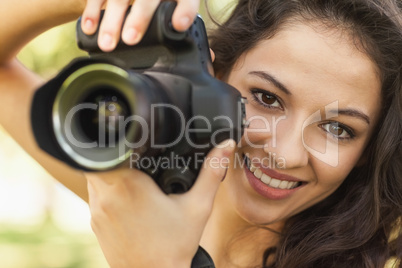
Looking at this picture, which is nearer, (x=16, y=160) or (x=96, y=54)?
(x=96, y=54)

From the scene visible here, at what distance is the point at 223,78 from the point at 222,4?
379mm

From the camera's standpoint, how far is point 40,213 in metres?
3.90

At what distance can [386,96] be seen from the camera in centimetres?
122

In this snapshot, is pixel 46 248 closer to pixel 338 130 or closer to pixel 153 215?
pixel 338 130

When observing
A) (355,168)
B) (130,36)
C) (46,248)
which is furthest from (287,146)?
(46,248)

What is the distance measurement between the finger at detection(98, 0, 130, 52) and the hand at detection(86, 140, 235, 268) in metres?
0.19

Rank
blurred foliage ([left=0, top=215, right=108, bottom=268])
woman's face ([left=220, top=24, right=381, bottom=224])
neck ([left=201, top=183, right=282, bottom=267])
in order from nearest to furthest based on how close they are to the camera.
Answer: woman's face ([left=220, top=24, right=381, bottom=224]) < neck ([left=201, top=183, right=282, bottom=267]) < blurred foliage ([left=0, top=215, right=108, bottom=268])

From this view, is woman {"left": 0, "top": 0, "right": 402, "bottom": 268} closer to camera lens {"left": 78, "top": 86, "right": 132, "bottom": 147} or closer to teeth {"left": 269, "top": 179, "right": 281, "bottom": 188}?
teeth {"left": 269, "top": 179, "right": 281, "bottom": 188}

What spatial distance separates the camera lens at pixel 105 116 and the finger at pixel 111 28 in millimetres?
110

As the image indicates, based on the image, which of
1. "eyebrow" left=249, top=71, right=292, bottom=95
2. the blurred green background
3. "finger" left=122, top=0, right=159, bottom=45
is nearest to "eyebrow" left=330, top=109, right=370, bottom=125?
"eyebrow" left=249, top=71, right=292, bottom=95

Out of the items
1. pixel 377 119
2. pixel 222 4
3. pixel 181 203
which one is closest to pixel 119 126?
pixel 181 203

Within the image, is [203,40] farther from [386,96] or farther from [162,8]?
[386,96]

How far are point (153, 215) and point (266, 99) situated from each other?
44 cm

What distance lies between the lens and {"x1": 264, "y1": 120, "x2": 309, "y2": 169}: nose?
1.12 m
